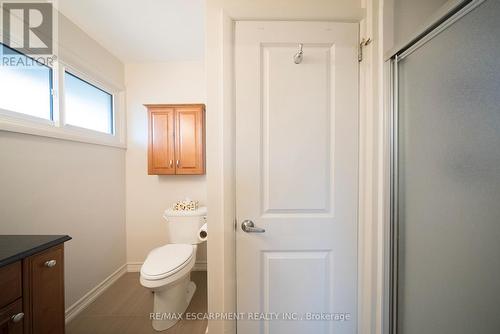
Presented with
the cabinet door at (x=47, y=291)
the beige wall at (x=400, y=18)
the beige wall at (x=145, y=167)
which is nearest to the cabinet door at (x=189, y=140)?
the beige wall at (x=145, y=167)

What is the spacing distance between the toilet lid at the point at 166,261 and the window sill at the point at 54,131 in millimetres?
1172

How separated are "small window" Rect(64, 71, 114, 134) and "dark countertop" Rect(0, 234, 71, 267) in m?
1.13

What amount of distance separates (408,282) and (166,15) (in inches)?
91.8

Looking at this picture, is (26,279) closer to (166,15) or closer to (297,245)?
(297,245)

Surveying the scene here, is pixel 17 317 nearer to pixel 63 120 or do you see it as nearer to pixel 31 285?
pixel 31 285

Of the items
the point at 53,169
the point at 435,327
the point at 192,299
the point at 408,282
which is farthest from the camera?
the point at 192,299

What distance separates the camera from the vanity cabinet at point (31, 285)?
0.66 metres

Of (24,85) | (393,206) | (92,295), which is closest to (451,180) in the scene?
(393,206)

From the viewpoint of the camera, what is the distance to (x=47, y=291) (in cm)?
79

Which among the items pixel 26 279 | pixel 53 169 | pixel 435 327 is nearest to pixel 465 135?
pixel 435 327

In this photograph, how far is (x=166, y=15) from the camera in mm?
1477

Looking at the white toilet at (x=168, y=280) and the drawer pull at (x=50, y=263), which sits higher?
the drawer pull at (x=50, y=263)

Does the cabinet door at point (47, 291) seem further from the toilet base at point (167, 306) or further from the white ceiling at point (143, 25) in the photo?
the white ceiling at point (143, 25)
